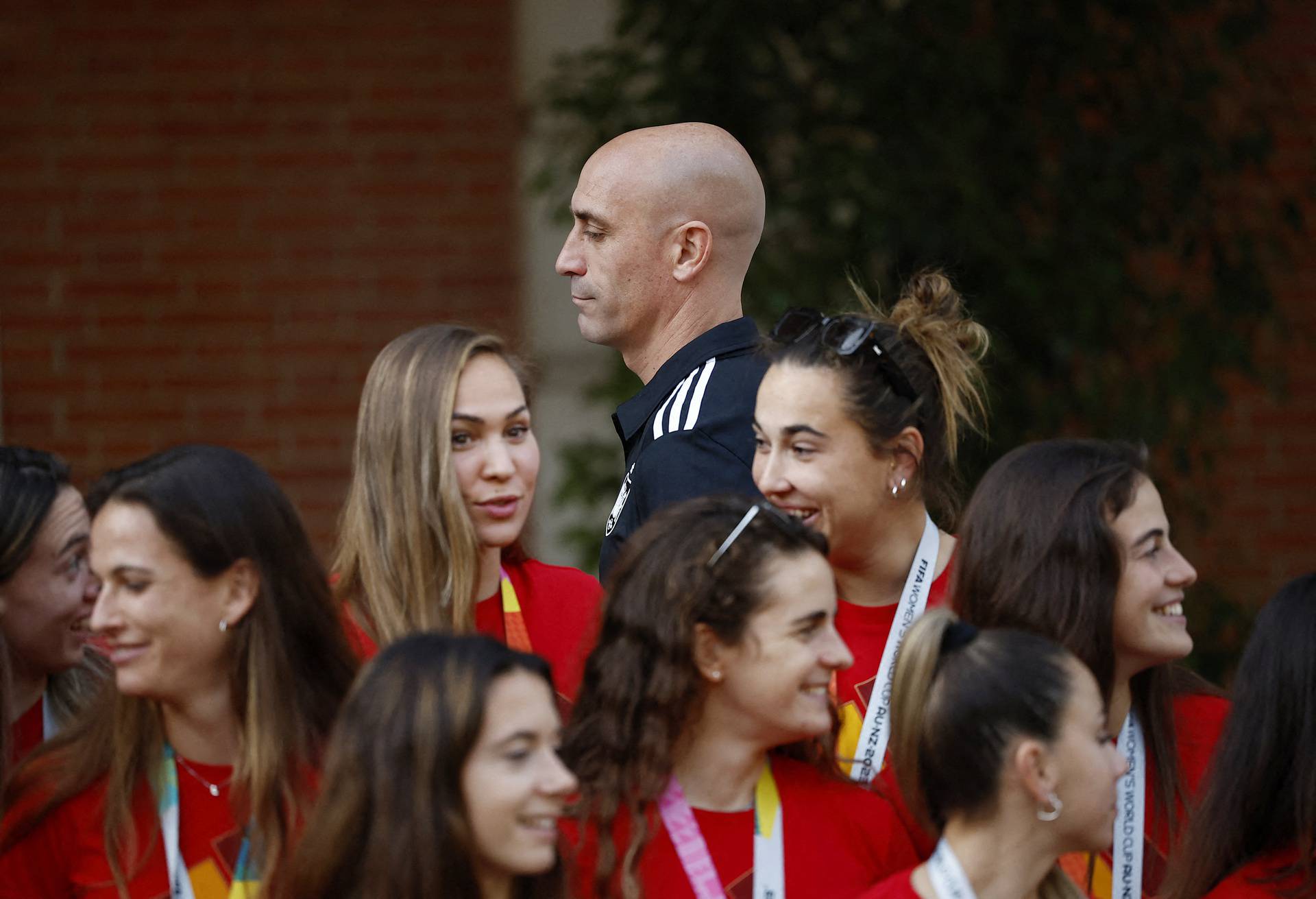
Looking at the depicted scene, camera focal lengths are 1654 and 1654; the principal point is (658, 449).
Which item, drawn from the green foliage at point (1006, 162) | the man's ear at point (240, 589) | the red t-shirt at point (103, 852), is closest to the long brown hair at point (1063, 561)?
the man's ear at point (240, 589)

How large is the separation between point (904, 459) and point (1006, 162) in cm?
205

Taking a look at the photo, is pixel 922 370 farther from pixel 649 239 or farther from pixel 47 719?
pixel 47 719

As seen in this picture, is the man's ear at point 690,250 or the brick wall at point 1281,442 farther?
the brick wall at point 1281,442

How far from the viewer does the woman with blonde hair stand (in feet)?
10.1

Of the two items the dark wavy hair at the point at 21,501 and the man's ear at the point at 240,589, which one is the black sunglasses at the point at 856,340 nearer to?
the man's ear at the point at 240,589

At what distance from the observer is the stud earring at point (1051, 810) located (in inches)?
96.6

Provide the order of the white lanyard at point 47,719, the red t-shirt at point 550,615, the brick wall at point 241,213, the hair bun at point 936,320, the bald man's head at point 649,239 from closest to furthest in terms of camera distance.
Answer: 1. the red t-shirt at point 550,615
2. the white lanyard at point 47,719
3. the hair bun at point 936,320
4. the bald man's head at point 649,239
5. the brick wall at point 241,213

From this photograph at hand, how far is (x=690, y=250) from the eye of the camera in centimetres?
399

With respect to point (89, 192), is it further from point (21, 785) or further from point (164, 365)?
point (21, 785)

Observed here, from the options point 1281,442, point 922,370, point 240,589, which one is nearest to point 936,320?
point 922,370

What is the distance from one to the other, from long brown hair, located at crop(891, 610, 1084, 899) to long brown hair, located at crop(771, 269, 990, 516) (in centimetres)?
74

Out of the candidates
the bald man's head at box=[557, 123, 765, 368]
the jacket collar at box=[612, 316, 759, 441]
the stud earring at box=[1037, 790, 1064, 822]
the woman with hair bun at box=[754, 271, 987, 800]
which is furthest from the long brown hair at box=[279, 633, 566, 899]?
the bald man's head at box=[557, 123, 765, 368]

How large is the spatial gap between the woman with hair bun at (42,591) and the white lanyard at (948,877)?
1683 millimetres

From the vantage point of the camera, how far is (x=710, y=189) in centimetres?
409
